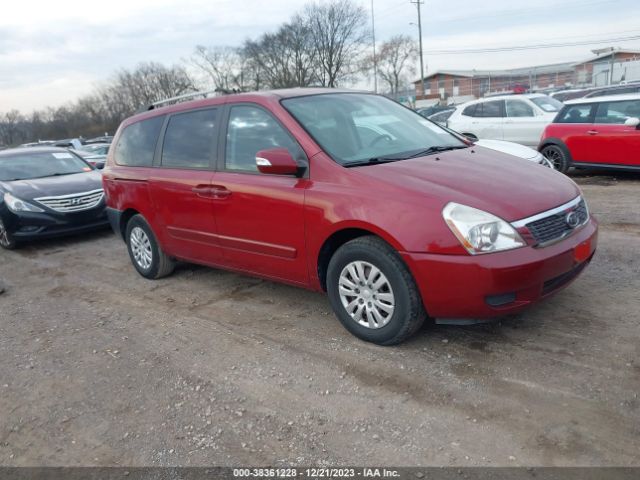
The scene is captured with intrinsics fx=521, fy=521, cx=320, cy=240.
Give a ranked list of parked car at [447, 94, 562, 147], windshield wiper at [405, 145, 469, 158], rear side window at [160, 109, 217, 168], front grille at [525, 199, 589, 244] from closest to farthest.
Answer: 1. front grille at [525, 199, 589, 244]
2. windshield wiper at [405, 145, 469, 158]
3. rear side window at [160, 109, 217, 168]
4. parked car at [447, 94, 562, 147]

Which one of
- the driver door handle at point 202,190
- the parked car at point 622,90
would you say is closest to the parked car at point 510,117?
the parked car at point 622,90

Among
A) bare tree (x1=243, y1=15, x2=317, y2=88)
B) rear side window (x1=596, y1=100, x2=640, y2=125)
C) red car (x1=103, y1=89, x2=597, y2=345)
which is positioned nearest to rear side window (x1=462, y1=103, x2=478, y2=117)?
rear side window (x1=596, y1=100, x2=640, y2=125)

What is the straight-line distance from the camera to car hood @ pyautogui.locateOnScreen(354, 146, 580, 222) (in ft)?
10.4

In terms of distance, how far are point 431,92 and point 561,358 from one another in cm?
6976

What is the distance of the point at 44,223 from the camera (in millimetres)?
7516

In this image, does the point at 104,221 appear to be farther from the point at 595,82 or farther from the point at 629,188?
the point at 595,82

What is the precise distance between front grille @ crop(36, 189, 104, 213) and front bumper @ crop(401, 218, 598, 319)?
20.3 ft

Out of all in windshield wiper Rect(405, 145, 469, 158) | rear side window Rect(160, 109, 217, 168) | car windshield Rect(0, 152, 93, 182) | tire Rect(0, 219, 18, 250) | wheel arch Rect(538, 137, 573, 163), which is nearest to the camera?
windshield wiper Rect(405, 145, 469, 158)

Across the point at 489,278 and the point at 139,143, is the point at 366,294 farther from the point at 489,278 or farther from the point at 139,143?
the point at 139,143

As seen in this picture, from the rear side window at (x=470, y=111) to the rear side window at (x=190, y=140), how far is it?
9307 millimetres

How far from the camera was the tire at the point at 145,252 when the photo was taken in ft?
17.8

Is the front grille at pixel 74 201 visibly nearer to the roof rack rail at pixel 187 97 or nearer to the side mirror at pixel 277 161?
the roof rack rail at pixel 187 97

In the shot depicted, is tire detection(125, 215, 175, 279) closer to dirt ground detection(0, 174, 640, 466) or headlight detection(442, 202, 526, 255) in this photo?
dirt ground detection(0, 174, 640, 466)

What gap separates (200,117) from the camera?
4664mm
